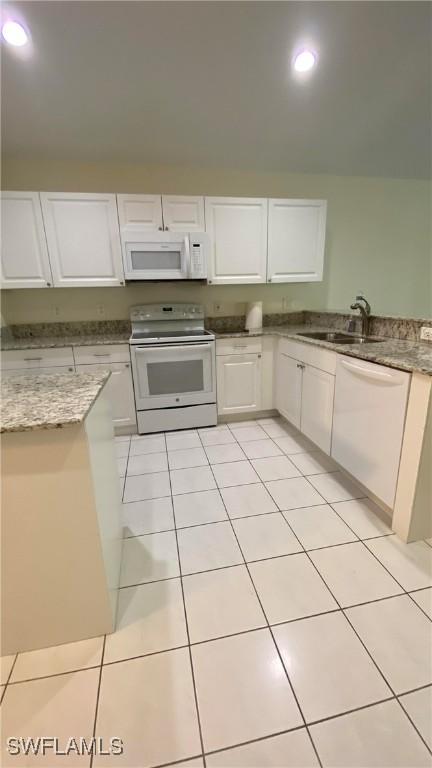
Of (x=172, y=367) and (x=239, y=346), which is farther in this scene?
(x=239, y=346)

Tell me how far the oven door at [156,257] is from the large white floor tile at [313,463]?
71.4 inches

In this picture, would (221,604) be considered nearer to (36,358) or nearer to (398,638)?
(398,638)

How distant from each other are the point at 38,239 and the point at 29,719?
2.92 meters

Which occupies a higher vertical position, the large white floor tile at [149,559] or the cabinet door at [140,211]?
the cabinet door at [140,211]

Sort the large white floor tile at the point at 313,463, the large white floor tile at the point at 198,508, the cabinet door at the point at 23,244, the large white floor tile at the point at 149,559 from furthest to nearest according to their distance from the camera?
the cabinet door at the point at 23,244
the large white floor tile at the point at 313,463
the large white floor tile at the point at 198,508
the large white floor tile at the point at 149,559

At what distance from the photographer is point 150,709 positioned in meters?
1.01

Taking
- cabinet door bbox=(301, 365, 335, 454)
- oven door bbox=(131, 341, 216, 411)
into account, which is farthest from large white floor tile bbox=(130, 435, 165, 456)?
cabinet door bbox=(301, 365, 335, 454)

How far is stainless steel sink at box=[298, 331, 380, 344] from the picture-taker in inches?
96.8

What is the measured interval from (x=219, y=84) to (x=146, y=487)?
2850 millimetres

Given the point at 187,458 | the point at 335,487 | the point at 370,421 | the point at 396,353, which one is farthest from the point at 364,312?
the point at 187,458

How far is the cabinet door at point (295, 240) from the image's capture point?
9.65 feet

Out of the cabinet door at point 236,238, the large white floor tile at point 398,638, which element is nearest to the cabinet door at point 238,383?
the cabinet door at point 236,238

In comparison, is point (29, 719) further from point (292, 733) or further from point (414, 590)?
point (414, 590)

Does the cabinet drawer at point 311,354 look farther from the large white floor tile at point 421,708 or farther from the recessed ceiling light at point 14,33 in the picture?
the recessed ceiling light at point 14,33
